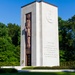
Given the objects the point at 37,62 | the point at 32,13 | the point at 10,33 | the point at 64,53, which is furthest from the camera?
the point at 10,33

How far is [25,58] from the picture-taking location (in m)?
31.2

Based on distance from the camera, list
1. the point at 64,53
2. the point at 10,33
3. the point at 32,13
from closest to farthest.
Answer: the point at 32,13
the point at 64,53
the point at 10,33

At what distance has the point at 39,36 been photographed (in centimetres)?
3019

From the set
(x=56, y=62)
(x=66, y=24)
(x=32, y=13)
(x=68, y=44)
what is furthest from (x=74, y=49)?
(x=32, y=13)

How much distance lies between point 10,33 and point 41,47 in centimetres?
2292

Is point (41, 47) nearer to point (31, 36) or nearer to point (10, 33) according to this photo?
point (31, 36)

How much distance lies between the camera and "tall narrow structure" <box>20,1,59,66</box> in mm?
29625

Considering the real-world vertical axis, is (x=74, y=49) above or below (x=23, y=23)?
below

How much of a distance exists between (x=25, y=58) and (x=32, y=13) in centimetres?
712

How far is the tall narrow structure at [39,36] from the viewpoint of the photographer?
2962 cm

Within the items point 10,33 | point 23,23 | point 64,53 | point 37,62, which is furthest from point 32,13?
point 10,33

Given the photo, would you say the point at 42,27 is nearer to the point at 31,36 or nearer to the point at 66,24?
the point at 31,36

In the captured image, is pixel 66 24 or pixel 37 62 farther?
pixel 66 24

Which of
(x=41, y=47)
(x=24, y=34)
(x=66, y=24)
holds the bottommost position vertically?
(x=41, y=47)
